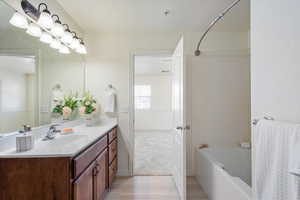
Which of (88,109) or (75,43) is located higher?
(75,43)

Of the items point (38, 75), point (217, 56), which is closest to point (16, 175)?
point (38, 75)

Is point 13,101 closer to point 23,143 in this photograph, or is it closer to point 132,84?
point 23,143

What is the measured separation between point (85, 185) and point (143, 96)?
18.8ft

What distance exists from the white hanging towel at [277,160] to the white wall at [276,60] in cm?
10

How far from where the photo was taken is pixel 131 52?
2.77 meters

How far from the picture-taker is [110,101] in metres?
2.70

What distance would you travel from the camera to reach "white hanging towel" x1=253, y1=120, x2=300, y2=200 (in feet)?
A: 2.42

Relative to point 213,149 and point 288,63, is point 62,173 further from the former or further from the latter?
point 213,149

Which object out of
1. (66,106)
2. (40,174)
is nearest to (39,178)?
(40,174)

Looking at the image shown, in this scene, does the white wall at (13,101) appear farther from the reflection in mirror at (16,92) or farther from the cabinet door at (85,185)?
the cabinet door at (85,185)

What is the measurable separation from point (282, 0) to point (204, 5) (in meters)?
1.36

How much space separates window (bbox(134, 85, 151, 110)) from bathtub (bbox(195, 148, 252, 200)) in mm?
4582

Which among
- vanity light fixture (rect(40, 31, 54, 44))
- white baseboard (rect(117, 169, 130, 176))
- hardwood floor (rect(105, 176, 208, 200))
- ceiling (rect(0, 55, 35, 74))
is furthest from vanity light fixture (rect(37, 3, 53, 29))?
white baseboard (rect(117, 169, 130, 176))

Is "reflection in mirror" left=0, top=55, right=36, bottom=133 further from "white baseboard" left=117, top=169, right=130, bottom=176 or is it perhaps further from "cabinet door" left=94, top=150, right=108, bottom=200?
"white baseboard" left=117, top=169, right=130, bottom=176
